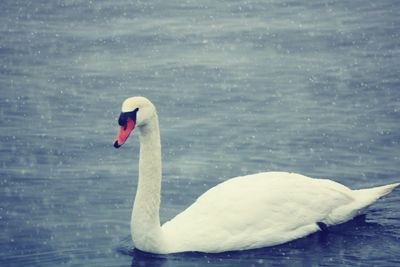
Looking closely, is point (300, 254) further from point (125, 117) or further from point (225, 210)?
point (125, 117)

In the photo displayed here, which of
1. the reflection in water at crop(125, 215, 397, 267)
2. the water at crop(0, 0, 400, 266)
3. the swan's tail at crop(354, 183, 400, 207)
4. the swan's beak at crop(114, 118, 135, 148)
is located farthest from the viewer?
the swan's tail at crop(354, 183, 400, 207)

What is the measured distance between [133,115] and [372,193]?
3.22 m

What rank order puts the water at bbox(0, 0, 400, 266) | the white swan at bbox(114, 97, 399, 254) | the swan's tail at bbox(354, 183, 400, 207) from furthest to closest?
the swan's tail at bbox(354, 183, 400, 207) → the water at bbox(0, 0, 400, 266) → the white swan at bbox(114, 97, 399, 254)

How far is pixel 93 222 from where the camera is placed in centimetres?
1384

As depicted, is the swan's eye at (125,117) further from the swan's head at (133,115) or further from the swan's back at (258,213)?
the swan's back at (258,213)

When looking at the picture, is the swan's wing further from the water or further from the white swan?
the water

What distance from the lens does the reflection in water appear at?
1245 cm

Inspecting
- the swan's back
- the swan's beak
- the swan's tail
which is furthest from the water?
the swan's beak

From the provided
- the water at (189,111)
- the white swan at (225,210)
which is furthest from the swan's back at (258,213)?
the water at (189,111)

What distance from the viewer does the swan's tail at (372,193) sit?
13.4m

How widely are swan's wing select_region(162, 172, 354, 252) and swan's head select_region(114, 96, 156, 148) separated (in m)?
1.30

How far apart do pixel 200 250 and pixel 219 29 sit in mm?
10823

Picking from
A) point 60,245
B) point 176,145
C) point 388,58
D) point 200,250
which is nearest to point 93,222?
point 60,245

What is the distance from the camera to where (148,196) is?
12719 millimetres
